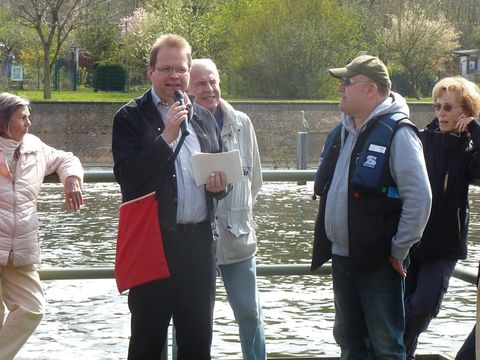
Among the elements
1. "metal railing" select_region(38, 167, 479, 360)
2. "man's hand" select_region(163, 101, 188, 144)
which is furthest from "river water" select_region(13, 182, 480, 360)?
"man's hand" select_region(163, 101, 188, 144)

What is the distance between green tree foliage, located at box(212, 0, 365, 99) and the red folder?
158ft

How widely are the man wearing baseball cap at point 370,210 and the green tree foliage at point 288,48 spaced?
156 feet

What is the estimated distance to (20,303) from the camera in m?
5.23

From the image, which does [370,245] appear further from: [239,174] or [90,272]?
[90,272]

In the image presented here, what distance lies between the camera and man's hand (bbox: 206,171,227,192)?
4.78 m

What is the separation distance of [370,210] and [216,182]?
0.74 m

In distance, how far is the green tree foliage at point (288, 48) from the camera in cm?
5272

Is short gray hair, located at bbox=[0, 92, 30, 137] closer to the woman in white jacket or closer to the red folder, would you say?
the woman in white jacket

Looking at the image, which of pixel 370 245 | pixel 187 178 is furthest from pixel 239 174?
pixel 370 245

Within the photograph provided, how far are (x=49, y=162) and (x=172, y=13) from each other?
55.7m

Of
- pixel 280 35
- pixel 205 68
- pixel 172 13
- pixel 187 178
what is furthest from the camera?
pixel 172 13

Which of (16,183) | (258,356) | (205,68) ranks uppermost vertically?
(205,68)

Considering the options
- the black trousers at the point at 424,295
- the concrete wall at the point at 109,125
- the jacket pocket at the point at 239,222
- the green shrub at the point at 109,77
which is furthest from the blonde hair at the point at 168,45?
the green shrub at the point at 109,77

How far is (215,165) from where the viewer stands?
4.80 m
